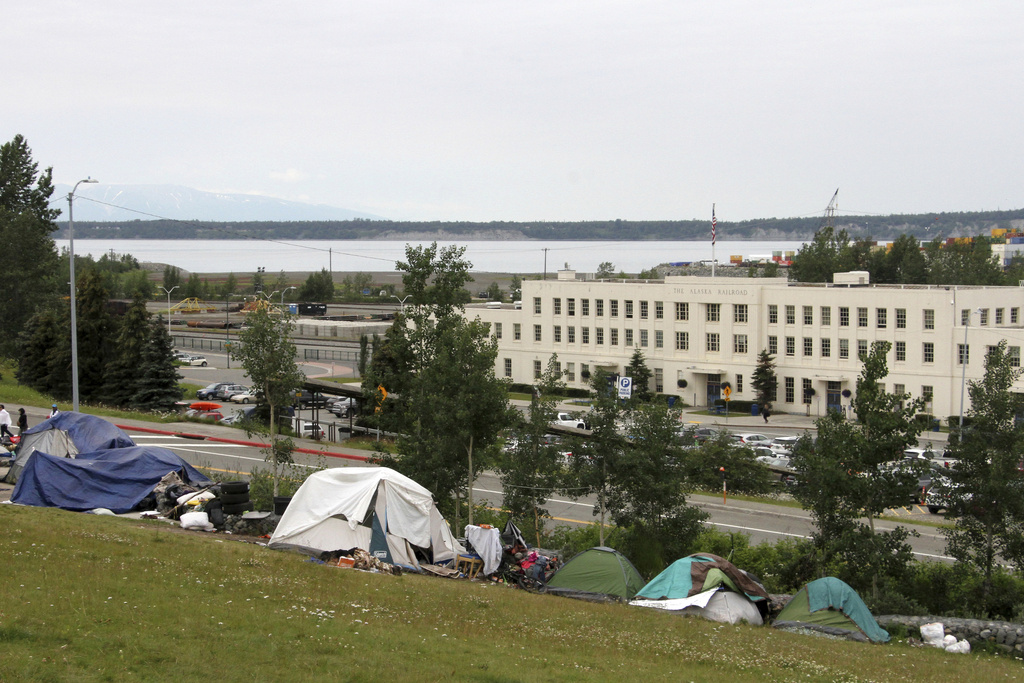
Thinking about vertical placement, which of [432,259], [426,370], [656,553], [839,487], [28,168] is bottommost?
[656,553]

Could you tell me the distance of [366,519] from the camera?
1956cm

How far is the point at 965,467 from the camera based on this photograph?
72.2 ft

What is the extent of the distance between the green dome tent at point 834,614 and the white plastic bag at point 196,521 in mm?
12226

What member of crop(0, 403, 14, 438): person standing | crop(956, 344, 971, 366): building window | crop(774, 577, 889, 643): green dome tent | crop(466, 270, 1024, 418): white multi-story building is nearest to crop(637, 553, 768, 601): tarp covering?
crop(774, 577, 889, 643): green dome tent

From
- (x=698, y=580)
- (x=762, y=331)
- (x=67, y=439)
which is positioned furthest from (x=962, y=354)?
(x=67, y=439)

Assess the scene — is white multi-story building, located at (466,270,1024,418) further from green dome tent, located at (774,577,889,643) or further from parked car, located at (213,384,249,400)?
green dome tent, located at (774,577,889,643)

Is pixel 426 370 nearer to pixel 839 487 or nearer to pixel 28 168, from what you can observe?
pixel 839 487

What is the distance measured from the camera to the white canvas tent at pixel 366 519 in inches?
754

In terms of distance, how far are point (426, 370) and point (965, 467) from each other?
13.9 meters

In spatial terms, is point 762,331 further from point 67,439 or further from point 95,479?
point 95,479

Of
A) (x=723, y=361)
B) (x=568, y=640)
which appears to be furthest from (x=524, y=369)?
(x=568, y=640)

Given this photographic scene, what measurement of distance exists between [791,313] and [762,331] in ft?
7.69

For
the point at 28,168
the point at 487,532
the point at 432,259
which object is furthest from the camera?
the point at 28,168

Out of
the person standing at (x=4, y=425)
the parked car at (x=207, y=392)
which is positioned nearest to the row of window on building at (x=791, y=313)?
the parked car at (x=207, y=392)
